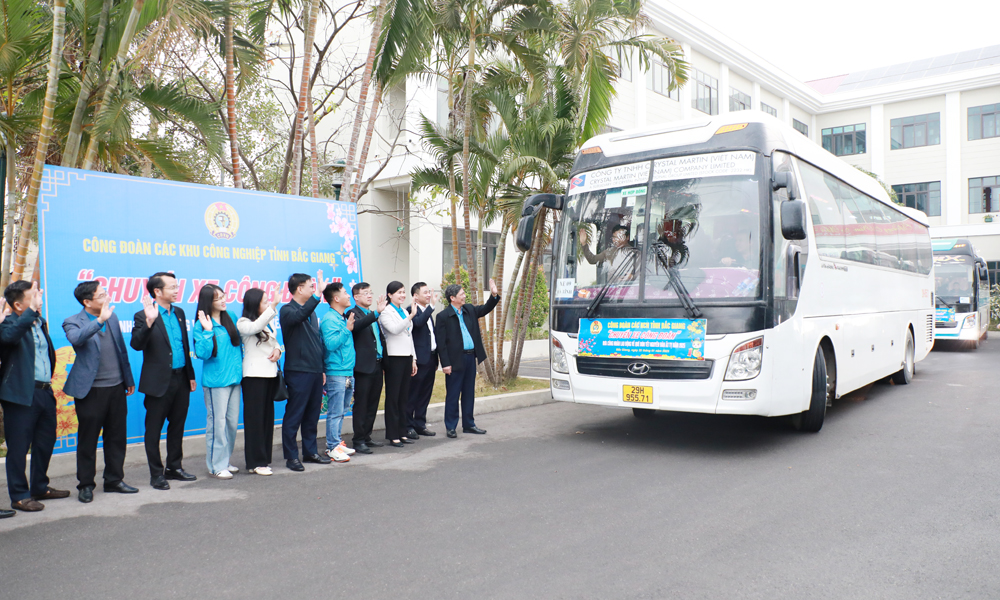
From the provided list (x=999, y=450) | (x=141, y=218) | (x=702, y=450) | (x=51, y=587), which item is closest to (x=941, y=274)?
(x=999, y=450)

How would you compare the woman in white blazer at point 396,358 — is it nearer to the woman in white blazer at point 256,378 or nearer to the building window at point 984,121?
the woman in white blazer at point 256,378

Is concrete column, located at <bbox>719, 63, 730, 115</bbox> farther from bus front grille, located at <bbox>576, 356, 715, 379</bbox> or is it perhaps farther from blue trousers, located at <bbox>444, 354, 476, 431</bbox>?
bus front grille, located at <bbox>576, 356, 715, 379</bbox>

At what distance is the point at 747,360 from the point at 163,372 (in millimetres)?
5279

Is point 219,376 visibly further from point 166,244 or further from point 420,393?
point 420,393

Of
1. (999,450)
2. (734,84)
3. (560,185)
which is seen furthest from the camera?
(734,84)

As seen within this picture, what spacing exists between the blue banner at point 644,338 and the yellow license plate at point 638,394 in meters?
0.31

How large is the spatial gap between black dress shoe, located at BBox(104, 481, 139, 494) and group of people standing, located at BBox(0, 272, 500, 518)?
10mm

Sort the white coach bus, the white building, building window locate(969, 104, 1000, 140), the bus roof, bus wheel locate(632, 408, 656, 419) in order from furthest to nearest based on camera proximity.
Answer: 1. building window locate(969, 104, 1000, 140)
2. the white building
3. bus wheel locate(632, 408, 656, 419)
4. the bus roof
5. the white coach bus

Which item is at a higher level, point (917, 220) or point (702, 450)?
point (917, 220)

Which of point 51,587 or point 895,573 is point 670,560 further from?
point 51,587

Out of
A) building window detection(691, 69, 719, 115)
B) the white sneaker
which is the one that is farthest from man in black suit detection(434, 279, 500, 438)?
building window detection(691, 69, 719, 115)

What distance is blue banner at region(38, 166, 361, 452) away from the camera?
664cm

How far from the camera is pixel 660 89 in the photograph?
1182 inches

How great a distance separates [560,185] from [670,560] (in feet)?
26.2
